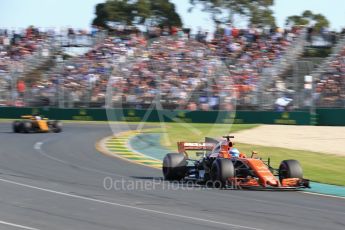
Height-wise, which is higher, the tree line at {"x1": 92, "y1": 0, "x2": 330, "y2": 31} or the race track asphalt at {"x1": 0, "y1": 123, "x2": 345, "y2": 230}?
the tree line at {"x1": 92, "y1": 0, "x2": 330, "y2": 31}

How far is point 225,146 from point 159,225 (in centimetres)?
471

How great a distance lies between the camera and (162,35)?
119 ft

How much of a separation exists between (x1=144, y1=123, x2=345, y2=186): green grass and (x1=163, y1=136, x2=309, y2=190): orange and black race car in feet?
7.04

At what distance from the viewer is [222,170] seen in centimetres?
1273

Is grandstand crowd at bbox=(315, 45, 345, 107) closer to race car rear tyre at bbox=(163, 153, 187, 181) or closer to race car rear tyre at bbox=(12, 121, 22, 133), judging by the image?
race car rear tyre at bbox=(12, 121, 22, 133)

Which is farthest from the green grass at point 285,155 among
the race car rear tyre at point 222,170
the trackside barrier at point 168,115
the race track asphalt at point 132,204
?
the race track asphalt at point 132,204

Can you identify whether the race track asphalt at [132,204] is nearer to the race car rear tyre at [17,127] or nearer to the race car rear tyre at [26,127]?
the race car rear tyre at [26,127]

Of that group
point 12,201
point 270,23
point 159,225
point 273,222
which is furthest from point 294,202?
point 270,23

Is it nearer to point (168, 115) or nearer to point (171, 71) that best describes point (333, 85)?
point (171, 71)

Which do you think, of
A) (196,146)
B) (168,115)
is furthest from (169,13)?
(196,146)

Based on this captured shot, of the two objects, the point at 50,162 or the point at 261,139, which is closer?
the point at 50,162

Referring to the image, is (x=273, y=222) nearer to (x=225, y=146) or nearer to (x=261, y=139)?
(x=225, y=146)

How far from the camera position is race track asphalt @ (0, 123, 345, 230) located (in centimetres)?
941

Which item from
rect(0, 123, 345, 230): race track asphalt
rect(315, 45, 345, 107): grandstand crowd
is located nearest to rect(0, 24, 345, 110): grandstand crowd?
rect(315, 45, 345, 107): grandstand crowd
